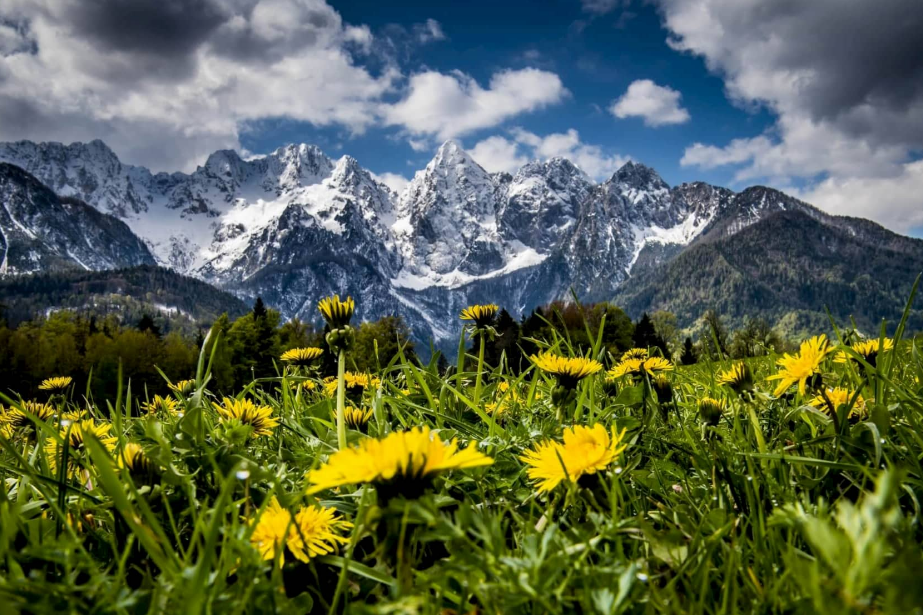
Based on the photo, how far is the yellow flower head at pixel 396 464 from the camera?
2.42ft

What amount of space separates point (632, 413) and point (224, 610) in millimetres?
1698

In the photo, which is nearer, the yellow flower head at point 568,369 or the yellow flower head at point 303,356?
the yellow flower head at point 568,369

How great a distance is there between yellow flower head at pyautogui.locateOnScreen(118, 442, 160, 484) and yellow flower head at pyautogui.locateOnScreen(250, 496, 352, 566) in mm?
279

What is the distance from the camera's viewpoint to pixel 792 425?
6.49 feet

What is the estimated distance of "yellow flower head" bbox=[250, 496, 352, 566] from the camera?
0.97 metres

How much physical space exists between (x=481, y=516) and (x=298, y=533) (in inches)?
14.4

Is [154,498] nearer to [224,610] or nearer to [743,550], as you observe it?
[224,610]

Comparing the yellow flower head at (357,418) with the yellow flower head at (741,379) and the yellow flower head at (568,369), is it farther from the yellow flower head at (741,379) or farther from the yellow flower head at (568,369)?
the yellow flower head at (741,379)

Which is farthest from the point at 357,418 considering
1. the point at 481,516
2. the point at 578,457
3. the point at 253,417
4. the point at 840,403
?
the point at 840,403

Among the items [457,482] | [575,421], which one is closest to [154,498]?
[457,482]

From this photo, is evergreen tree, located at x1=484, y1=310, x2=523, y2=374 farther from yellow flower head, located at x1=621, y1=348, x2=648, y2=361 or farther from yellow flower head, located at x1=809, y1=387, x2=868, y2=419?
yellow flower head, located at x1=809, y1=387, x2=868, y2=419

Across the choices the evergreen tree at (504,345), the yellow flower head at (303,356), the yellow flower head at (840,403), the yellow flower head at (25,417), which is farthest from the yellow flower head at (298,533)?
the yellow flower head at (25,417)

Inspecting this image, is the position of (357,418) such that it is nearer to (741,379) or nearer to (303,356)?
(303,356)

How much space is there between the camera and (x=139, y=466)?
1.15m
